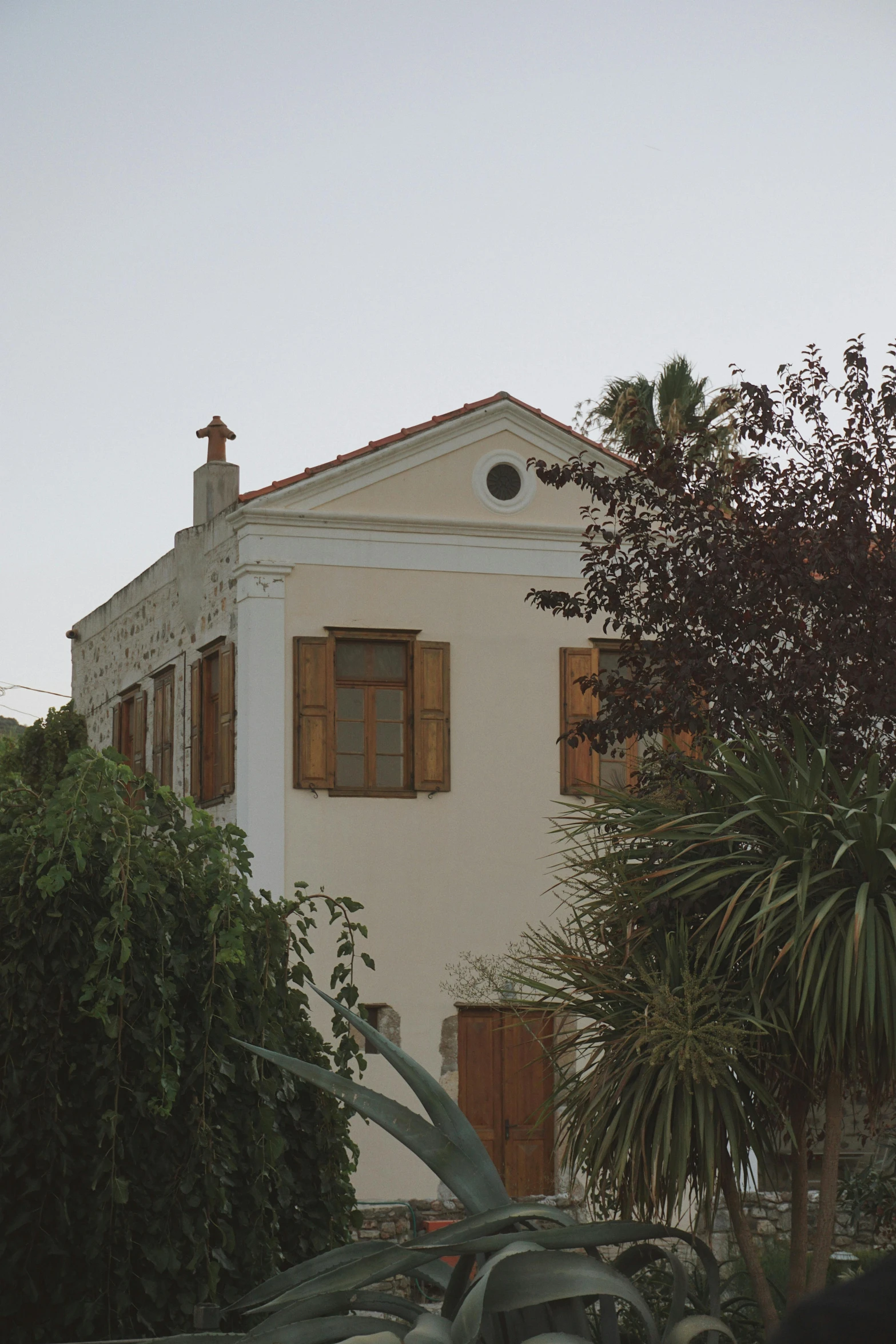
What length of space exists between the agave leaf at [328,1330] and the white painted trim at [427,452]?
10.7 m

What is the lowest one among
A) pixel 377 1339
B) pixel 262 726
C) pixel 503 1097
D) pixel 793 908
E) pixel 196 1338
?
pixel 503 1097

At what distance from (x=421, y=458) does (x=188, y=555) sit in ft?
8.51

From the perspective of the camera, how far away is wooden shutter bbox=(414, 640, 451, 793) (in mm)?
14672

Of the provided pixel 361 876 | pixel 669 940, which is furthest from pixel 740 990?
pixel 361 876

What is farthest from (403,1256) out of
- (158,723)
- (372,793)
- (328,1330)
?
(158,723)

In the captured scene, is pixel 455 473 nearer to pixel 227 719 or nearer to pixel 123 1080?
pixel 227 719

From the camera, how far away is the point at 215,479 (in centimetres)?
1583

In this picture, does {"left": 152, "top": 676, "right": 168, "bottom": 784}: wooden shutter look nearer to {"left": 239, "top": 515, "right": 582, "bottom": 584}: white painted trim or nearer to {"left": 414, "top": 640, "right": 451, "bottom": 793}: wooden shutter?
{"left": 239, "top": 515, "right": 582, "bottom": 584}: white painted trim

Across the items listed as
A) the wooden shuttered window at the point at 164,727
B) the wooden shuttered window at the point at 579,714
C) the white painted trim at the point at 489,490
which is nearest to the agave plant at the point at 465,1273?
the wooden shuttered window at the point at 579,714

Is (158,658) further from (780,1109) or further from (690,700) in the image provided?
(780,1109)

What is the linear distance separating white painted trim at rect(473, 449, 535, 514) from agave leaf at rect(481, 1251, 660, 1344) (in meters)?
11.7

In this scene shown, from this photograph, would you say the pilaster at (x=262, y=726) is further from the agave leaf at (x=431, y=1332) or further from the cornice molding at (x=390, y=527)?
the agave leaf at (x=431, y=1332)

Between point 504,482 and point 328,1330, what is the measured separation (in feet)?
39.0

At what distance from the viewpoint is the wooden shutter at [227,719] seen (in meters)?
14.4
